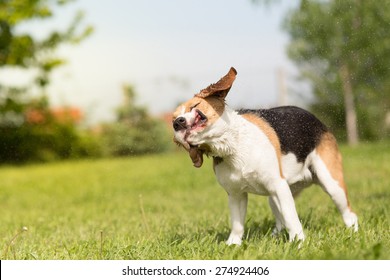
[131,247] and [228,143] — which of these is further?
[131,247]

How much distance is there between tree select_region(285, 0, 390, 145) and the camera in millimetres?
10742

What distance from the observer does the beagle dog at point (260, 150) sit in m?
4.11

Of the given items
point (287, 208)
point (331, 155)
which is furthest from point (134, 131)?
point (287, 208)

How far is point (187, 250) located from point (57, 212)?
4691 millimetres

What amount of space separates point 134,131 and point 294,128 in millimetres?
12540

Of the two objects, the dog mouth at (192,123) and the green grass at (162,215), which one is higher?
the dog mouth at (192,123)

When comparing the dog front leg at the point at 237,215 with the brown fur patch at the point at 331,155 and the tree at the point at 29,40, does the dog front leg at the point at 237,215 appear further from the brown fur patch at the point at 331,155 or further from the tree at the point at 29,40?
the tree at the point at 29,40

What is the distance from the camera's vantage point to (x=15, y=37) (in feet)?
54.7

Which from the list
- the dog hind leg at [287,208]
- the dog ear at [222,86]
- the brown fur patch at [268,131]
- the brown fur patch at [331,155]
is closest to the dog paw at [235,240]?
the dog hind leg at [287,208]

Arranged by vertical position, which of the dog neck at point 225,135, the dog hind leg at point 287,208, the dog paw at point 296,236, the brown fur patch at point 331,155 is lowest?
the dog paw at point 296,236

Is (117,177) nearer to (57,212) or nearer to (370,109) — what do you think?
(57,212)

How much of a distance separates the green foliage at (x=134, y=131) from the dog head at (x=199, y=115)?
12617mm

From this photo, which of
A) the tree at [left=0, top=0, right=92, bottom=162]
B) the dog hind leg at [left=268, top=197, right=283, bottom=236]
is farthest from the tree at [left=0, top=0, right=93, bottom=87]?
the dog hind leg at [left=268, top=197, right=283, bottom=236]
